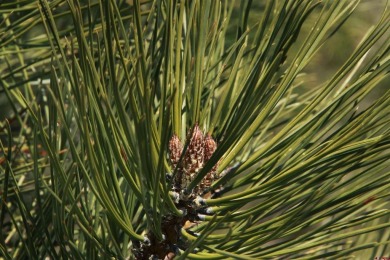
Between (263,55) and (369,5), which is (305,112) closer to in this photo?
(263,55)

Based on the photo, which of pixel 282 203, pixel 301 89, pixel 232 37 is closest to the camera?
pixel 282 203

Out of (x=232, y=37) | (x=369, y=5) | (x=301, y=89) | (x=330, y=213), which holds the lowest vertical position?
(x=330, y=213)

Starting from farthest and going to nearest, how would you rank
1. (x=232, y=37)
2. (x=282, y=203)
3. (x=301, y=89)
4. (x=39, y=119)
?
(x=301, y=89)
(x=232, y=37)
(x=282, y=203)
(x=39, y=119)

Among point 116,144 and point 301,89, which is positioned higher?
point 301,89

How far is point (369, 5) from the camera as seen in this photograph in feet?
8.55

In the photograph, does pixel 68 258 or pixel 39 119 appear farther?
pixel 68 258

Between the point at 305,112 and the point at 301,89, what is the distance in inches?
45.7

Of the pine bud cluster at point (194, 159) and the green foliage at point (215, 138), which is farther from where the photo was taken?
the pine bud cluster at point (194, 159)

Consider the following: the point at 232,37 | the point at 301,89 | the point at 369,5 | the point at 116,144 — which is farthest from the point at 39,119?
the point at 369,5

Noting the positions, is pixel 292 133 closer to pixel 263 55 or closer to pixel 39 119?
pixel 263 55

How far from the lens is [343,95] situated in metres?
0.75

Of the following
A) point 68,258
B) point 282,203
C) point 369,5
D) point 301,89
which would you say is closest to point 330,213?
point 282,203

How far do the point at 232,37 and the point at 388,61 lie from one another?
67 centimetres

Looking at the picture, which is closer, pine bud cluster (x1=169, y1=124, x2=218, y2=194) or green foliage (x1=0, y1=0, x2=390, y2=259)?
green foliage (x1=0, y1=0, x2=390, y2=259)
